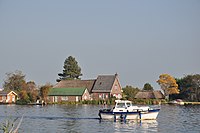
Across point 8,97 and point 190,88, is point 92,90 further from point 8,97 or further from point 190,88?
point 190,88

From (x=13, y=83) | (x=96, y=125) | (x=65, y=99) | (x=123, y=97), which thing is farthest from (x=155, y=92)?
(x=96, y=125)

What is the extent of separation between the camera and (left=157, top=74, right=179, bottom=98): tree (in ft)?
320

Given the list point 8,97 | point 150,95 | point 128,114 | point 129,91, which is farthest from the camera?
point 129,91

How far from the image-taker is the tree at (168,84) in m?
97.4

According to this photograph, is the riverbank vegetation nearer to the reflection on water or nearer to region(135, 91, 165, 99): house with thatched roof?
region(135, 91, 165, 99): house with thatched roof

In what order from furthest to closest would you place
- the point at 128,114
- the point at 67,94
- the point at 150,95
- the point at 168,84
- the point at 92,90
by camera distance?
the point at 168,84 < the point at 92,90 < the point at 150,95 < the point at 67,94 < the point at 128,114

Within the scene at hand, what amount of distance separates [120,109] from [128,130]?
29.0ft

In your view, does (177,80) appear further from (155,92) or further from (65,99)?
(65,99)

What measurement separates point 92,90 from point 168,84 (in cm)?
1943

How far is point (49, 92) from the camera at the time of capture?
92.4 meters

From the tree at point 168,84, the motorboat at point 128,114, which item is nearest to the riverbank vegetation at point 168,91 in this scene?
the tree at point 168,84

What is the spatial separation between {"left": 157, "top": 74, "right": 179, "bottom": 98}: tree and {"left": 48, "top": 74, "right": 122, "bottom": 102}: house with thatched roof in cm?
1233

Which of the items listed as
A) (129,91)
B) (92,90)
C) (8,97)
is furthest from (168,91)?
(8,97)

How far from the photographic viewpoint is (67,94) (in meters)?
90.4
